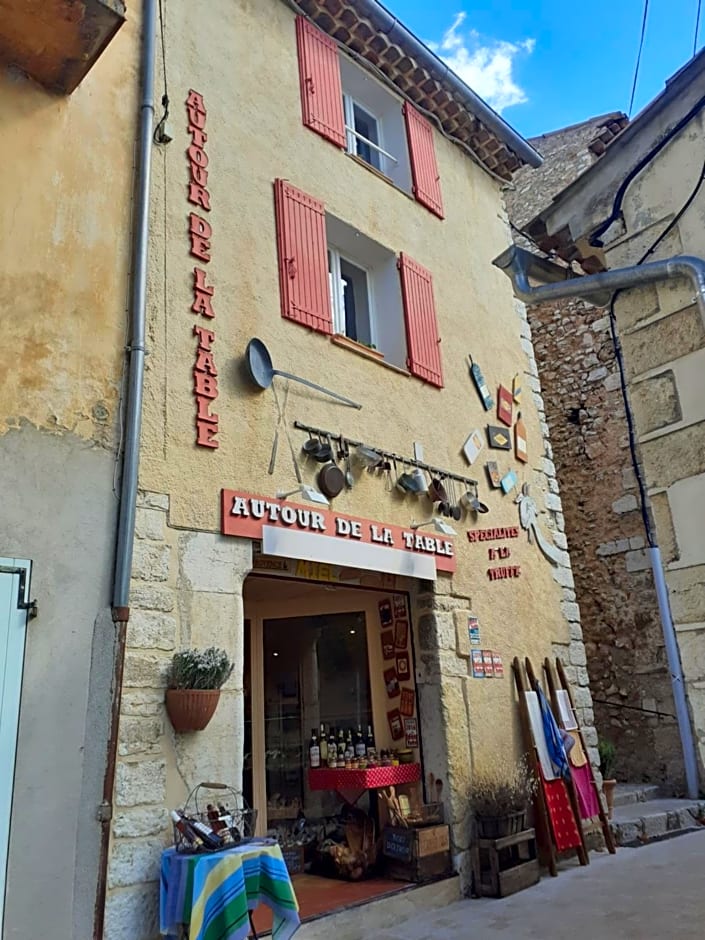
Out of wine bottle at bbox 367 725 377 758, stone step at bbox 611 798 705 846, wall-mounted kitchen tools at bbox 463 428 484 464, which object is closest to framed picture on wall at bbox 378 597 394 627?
wine bottle at bbox 367 725 377 758

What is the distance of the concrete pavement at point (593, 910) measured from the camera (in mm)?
3906

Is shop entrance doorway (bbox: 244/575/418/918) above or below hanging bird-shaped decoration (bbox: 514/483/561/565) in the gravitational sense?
below

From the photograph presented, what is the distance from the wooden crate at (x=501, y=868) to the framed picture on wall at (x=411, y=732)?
2.46ft

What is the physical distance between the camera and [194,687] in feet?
11.8

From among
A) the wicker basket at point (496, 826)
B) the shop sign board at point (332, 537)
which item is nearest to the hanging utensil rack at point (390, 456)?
the shop sign board at point (332, 537)

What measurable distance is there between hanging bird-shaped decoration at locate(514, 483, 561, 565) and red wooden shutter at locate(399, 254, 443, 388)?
132 cm

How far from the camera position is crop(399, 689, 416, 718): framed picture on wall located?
17.3 feet

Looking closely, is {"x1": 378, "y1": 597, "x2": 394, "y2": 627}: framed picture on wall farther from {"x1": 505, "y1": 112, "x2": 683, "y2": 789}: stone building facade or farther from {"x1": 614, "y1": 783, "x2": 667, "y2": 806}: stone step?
{"x1": 505, "y1": 112, "x2": 683, "y2": 789}: stone building facade

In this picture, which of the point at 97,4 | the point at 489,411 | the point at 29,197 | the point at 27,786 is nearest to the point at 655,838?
the point at 489,411

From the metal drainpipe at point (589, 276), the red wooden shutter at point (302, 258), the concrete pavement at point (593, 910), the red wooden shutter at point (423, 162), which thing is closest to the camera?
the metal drainpipe at point (589, 276)

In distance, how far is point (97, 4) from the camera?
361cm

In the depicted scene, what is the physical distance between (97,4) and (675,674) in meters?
7.94

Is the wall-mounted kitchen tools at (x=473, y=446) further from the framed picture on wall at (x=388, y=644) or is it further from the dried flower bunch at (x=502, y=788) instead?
the dried flower bunch at (x=502, y=788)

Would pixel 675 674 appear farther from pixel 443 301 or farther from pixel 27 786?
pixel 27 786
